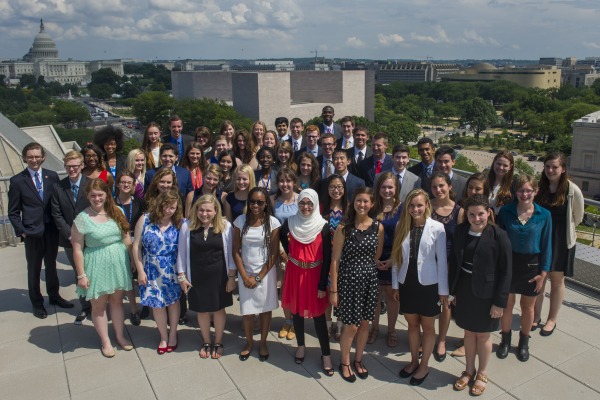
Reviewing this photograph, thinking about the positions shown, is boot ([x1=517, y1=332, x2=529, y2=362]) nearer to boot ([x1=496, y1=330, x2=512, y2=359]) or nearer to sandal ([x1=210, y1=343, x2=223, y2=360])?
boot ([x1=496, y1=330, x2=512, y2=359])

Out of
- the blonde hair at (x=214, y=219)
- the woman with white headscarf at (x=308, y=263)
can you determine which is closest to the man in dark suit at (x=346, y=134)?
the woman with white headscarf at (x=308, y=263)

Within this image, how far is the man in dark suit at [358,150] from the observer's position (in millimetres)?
6309

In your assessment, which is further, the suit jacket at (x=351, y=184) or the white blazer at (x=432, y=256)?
the suit jacket at (x=351, y=184)

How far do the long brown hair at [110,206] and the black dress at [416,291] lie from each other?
261 cm

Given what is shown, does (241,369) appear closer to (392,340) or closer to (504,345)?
(392,340)

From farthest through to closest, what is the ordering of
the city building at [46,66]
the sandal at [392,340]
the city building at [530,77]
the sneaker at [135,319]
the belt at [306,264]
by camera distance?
the city building at [46,66] → the city building at [530,77] → the sneaker at [135,319] → the sandal at [392,340] → the belt at [306,264]

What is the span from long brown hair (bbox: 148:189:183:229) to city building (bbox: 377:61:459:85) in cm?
15539

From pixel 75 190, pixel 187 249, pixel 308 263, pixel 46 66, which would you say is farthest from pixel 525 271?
pixel 46 66

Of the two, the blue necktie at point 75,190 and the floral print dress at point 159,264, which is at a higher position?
the blue necktie at point 75,190

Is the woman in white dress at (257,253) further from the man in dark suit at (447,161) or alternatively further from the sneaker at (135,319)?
the man in dark suit at (447,161)

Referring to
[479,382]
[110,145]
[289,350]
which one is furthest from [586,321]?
[110,145]

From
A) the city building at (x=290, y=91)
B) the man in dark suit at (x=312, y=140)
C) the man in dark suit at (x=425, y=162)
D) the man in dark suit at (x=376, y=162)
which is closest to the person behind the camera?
the man in dark suit at (x=425, y=162)

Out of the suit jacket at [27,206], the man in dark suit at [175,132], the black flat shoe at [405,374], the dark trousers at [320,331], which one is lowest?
the black flat shoe at [405,374]

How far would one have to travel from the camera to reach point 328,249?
4145mm
